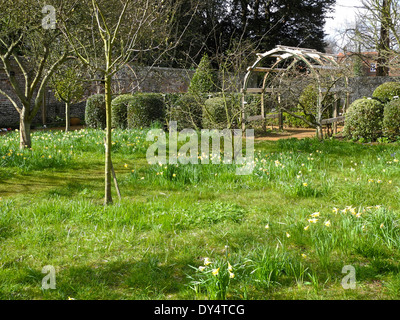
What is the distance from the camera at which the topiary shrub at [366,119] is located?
961cm

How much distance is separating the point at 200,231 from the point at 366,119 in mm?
7538

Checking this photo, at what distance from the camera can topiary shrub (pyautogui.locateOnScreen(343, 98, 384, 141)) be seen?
31.5ft

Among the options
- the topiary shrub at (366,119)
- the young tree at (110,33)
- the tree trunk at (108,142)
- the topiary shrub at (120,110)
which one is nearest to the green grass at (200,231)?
the tree trunk at (108,142)

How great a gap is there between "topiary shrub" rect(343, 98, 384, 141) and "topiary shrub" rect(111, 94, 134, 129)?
631 cm

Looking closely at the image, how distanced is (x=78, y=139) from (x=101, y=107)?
4.58 meters

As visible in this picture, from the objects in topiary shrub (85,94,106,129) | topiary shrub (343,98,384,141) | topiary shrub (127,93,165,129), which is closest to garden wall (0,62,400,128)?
topiary shrub (85,94,106,129)

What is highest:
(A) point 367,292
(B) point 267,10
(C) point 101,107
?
(B) point 267,10

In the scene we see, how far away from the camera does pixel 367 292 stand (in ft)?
8.28

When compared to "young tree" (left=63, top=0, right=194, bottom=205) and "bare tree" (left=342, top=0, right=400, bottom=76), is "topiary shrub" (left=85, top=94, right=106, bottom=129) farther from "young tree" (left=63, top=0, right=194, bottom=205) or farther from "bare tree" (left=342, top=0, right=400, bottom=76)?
"bare tree" (left=342, top=0, right=400, bottom=76)

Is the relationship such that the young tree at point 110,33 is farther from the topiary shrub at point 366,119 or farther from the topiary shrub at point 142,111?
the topiary shrub at point 366,119

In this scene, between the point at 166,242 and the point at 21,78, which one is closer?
the point at 166,242

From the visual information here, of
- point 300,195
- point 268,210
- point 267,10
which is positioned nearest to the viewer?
point 268,210
